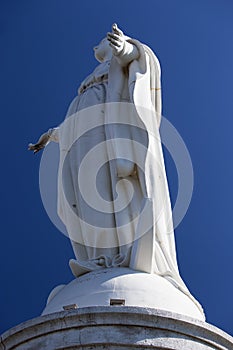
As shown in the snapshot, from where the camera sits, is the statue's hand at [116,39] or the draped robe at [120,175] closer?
the draped robe at [120,175]

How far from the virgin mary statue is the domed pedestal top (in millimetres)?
198

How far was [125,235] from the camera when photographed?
27.5 ft

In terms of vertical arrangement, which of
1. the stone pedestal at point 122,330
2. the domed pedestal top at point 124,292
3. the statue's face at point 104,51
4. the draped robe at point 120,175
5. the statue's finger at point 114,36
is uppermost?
the statue's face at point 104,51

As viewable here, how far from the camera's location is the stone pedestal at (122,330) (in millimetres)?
6410

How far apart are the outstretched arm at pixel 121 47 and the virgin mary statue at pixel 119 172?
1 centimetres

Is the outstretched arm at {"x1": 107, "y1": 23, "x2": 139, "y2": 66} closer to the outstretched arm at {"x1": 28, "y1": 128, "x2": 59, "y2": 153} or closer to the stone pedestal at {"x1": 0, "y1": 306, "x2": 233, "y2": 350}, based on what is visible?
the outstretched arm at {"x1": 28, "y1": 128, "x2": 59, "y2": 153}

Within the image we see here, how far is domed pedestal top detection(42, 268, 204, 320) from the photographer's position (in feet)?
23.7

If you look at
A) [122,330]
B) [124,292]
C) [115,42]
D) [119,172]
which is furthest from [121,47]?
[122,330]

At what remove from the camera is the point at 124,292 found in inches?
287

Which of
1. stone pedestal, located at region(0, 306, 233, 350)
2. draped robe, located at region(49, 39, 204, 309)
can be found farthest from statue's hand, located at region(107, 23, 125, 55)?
stone pedestal, located at region(0, 306, 233, 350)

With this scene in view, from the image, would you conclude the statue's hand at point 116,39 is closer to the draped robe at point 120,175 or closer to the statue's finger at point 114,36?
the statue's finger at point 114,36

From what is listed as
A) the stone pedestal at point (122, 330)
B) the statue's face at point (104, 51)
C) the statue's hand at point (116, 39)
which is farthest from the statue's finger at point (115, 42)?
the stone pedestal at point (122, 330)

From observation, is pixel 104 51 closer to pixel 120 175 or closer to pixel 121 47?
pixel 121 47

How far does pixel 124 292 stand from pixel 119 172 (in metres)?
1.85
